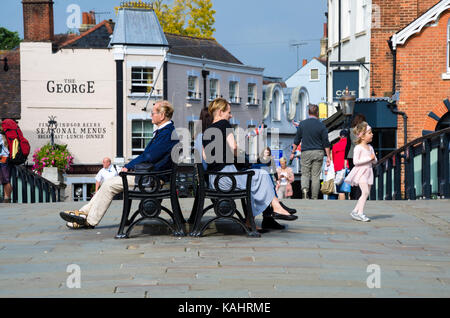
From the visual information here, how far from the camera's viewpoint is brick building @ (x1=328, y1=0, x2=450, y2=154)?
86.8 feet

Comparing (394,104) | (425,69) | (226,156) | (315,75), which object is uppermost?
(315,75)

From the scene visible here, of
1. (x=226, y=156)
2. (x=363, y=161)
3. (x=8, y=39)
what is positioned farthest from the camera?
(x=8, y=39)

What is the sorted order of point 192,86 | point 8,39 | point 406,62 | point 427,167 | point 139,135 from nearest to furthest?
point 427,167 → point 406,62 → point 139,135 → point 192,86 → point 8,39

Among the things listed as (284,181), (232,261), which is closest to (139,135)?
(284,181)

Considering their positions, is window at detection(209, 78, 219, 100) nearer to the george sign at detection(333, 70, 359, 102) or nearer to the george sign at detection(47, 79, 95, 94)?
the george sign at detection(47, 79, 95, 94)

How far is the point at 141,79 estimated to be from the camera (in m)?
41.6

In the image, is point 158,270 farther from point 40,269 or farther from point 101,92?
point 101,92

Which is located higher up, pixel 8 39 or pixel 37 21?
pixel 8 39

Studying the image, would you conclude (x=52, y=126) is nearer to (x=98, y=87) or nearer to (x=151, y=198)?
(x=98, y=87)

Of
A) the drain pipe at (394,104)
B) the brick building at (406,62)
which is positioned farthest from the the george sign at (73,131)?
the drain pipe at (394,104)

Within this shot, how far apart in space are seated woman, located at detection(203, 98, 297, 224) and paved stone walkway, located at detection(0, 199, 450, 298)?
0.42m

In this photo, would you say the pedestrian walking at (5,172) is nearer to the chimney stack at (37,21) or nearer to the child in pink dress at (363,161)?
the child in pink dress at (363,161)

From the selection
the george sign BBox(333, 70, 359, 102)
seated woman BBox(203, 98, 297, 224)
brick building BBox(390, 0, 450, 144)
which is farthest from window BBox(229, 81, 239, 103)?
seated woman BBox(203, 98, 297, 224)

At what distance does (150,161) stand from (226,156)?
2.65 feet
